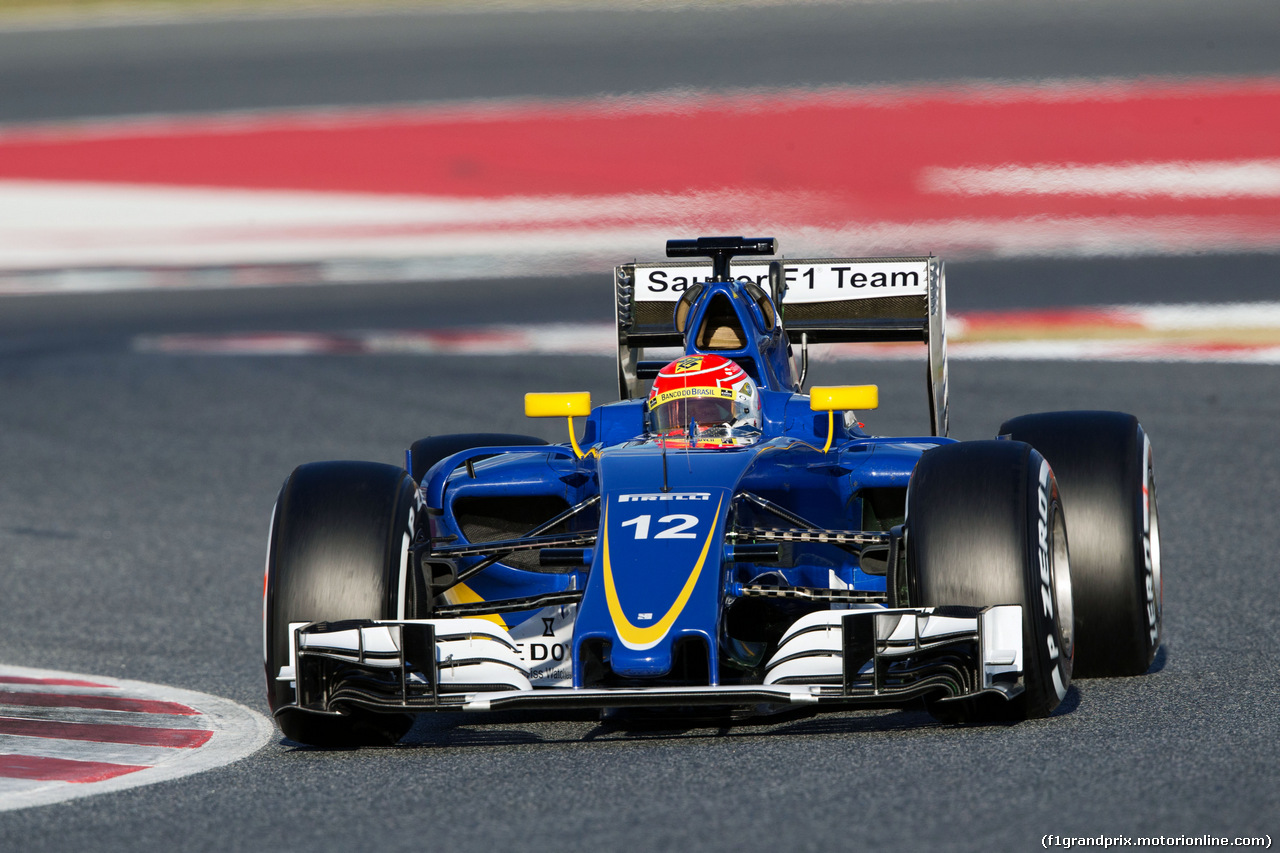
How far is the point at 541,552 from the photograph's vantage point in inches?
271

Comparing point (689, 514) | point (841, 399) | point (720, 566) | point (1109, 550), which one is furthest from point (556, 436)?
point (720, 566)

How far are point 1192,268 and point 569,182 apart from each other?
6.69m

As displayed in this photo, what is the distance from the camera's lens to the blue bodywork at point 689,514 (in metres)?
6.05

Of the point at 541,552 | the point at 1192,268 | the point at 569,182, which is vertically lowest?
the point at 541,552

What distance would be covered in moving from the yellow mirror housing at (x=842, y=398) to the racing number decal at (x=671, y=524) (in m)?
1.11

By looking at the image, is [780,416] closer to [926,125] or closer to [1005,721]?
[1005,721]

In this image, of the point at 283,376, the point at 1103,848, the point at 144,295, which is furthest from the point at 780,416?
the point at 144,295

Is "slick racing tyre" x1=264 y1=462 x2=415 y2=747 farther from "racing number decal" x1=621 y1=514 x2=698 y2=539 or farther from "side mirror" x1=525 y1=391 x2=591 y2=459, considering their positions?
"side mirror" x1=525 y1=391 x2=591 y2=459

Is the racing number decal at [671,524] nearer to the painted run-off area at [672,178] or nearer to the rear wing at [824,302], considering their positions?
the rear wing at [824,302]

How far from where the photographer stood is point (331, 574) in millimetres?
6371

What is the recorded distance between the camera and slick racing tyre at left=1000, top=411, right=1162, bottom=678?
7258mm

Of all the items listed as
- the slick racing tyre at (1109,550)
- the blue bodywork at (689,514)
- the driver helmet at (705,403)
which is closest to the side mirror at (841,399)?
the blue bodywork at (689,514)

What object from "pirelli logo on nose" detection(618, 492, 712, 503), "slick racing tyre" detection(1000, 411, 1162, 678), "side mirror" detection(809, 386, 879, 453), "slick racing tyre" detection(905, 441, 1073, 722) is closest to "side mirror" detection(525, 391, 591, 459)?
"side mirror" detection(809, 386, 879, 453)

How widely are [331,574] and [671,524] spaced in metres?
1.17
